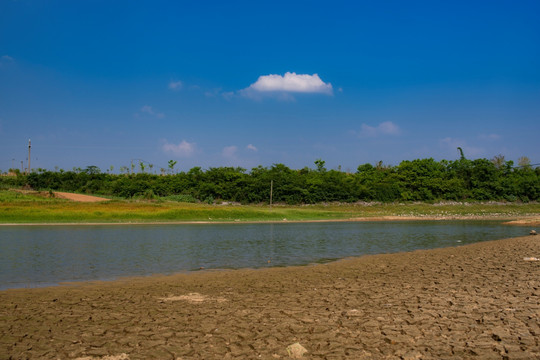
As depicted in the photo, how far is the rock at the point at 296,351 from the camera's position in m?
5.90

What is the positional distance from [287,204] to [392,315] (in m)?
62.0

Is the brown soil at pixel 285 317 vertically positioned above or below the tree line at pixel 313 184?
below

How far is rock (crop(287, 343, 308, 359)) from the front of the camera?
19.4 feet

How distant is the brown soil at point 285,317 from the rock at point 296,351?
75 millimetres

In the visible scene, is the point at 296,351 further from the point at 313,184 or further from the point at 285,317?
the point at 313,184

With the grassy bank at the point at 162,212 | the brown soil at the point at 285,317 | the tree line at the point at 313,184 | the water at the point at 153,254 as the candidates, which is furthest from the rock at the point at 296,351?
the tree line at the point at 313,184

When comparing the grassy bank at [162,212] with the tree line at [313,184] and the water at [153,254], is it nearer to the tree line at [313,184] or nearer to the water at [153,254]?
the tree line at [313,184]

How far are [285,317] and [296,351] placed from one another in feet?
6.36

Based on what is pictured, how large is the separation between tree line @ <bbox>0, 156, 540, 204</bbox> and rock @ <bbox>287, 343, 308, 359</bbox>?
62387 millimetres

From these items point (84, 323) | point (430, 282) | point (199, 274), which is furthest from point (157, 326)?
point (430, 282)

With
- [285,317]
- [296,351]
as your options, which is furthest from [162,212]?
[296,351]

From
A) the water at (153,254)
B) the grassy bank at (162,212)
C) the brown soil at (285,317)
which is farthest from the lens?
the grassy bank at (162,212)

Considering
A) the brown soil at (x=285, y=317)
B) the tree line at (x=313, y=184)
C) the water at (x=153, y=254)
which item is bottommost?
the water at (x=153, y=254)

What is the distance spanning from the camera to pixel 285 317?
25.9ft
